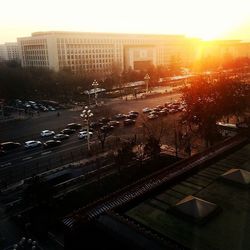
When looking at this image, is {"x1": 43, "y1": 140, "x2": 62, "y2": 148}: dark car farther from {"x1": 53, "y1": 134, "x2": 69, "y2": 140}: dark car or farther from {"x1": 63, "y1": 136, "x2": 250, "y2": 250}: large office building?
{"x1": 63, "y1": 136, "x2": 250, "y2": 250}: large office building

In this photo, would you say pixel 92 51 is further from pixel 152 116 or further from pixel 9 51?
pixel 9 51

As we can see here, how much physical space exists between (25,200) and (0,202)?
3397 mm

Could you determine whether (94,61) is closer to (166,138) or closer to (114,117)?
(114,117)

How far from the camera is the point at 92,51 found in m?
97.7

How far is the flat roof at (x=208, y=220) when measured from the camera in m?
11.8

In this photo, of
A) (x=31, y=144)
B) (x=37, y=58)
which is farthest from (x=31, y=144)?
(x=37, y=58)

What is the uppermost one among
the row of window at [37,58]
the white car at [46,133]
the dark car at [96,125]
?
the row of window at [37,58]

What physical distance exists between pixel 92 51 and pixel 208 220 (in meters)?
89.6

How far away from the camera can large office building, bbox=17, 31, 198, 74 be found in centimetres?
9069

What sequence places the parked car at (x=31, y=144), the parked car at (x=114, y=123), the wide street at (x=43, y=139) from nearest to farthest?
the wide street at (x=43, y=139), the parked car at (x=31, y=144), the parked car at (x=114, y=123)

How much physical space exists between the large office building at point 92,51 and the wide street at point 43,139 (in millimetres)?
36658

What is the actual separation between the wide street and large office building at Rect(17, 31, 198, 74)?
36.7m

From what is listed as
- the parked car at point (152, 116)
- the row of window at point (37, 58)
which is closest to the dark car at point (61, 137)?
the parked car at point (152, 116)

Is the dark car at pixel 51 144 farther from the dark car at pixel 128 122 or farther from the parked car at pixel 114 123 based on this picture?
the dark car at pixel 128 122
